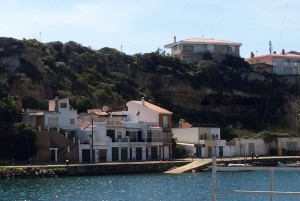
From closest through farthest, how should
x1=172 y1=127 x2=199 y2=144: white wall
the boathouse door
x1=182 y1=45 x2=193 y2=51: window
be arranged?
1. the boathouse door
2. x1=172 y1=127 x2=199 y2=144: white wall
3. x1=182 y1=45 x2=193 y2=51: window

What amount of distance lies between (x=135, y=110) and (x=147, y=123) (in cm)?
517

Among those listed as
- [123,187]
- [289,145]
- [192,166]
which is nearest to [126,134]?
[192,166]

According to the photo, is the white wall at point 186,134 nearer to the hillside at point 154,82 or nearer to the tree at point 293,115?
the hillside at point 154,82

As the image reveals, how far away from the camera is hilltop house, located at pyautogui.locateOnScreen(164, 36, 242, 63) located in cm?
13050

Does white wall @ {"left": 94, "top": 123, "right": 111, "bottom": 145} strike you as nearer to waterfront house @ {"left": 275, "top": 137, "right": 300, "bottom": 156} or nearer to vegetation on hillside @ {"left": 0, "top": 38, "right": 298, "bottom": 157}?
vegetation on hillside @ {"left": 0, "top": 38, "right": 298, "bottom": 157}

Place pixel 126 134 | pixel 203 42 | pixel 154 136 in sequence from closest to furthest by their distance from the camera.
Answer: pixel 126 134 → pixel 154 136 → pixel 203 42

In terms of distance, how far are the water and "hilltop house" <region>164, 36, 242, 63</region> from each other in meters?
66.5

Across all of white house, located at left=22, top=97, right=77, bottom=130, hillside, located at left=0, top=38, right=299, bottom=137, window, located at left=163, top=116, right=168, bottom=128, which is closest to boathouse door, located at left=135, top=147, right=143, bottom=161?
window, located at left=163, top=116, right=168, bottom=128

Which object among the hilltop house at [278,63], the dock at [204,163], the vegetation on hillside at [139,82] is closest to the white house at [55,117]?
the vegetation on hillside at [139,82]

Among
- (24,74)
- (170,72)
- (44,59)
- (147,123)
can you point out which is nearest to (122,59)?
(170,72)

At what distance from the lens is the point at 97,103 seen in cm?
10056

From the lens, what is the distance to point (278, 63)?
442ft

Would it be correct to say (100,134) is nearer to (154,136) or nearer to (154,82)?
(154,136)

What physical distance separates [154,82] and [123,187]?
65.5 m
